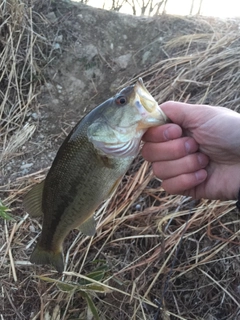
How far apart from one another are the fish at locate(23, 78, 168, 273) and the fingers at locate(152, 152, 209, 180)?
22cm

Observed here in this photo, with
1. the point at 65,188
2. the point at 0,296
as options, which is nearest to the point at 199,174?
the point at 65,188

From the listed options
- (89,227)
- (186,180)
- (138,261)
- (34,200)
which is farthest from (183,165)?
(138,261)

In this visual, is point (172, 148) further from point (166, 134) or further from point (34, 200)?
point (34, 200)

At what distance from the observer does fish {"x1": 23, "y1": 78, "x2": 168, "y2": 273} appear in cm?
177

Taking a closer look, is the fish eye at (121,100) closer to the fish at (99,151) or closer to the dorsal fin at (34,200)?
the fish at (99,151)

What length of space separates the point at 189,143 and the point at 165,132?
0.52 ft

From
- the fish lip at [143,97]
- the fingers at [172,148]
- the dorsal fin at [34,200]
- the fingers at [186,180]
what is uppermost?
the fish lip at [143,97]

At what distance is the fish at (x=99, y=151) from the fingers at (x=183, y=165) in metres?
0.22

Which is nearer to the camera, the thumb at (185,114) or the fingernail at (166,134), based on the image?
the fingernail at (166,134)

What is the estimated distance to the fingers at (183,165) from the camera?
2.00 metres

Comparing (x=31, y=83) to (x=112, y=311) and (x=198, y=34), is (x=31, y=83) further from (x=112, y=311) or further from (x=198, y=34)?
(x=112, y=311)

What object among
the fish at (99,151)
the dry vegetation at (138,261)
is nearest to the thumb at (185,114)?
the fish at (99,151)

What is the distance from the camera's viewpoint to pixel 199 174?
205 centimetres

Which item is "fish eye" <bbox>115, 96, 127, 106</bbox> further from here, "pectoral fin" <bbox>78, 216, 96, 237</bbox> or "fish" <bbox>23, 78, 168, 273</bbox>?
"pectoral fin" <bbox>78, 216, 96, 237</bbox>
